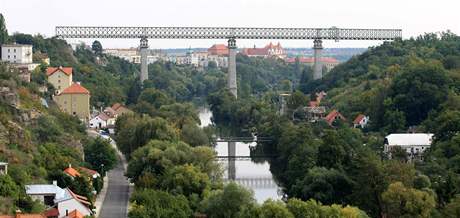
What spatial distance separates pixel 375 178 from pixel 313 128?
22.7 meters

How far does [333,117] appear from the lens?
2397 inches

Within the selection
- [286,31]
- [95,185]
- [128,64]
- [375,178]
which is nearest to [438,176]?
[375,178]

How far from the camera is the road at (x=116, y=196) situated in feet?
106

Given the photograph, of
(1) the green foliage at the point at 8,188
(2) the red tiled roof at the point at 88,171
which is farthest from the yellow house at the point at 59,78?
(1) the green foliage at the point at 8,188

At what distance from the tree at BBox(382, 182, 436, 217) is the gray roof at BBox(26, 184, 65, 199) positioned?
929 cm

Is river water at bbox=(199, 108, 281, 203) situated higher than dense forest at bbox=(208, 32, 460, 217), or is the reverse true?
dense forest at bbox=(208, 32, 460, 217)

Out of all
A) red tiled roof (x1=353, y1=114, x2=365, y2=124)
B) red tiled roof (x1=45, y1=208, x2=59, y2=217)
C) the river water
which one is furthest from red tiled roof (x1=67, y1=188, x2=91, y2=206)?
red tiled roof (x1=353, y1=114, x2=365, y2=124)

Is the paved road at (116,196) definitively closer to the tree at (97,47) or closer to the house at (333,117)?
the house at (333,117)

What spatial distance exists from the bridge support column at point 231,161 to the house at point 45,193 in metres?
13.0

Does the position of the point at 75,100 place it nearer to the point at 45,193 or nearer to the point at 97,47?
the point at 45,193

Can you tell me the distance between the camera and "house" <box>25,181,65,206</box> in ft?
101

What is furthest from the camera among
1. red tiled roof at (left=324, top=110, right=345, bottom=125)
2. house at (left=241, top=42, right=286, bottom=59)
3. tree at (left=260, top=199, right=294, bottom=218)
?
house at (left=241, top=42, right=286, bottom=59)

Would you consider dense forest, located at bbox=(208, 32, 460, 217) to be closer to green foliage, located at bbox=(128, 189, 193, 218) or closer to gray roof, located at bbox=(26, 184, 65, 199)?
green foliage, located at bbox=(128, 189, 193, 218)

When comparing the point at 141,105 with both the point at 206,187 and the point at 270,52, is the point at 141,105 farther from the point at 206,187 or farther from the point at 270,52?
the point at 270,52
